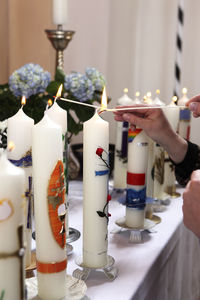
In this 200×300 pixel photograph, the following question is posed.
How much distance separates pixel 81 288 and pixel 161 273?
271mm

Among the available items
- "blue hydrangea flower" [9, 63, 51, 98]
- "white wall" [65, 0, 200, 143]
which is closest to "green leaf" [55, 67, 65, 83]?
"blue hydrangea flower" [9, 63, 51, 98]

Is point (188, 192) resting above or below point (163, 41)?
below

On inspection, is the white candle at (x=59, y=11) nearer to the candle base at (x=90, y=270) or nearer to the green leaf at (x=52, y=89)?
the green leaf at (x=52, y=89)

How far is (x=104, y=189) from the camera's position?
64 cm

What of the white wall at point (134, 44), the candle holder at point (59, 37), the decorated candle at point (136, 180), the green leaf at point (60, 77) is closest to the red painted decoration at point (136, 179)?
the decorated candle at point (136, 180)

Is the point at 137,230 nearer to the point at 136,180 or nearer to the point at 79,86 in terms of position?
the point at 136,180

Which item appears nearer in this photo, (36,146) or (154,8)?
(36,146)

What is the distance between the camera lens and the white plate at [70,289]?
1.78 feet

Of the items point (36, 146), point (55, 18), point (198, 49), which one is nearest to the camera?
point (36, 146)

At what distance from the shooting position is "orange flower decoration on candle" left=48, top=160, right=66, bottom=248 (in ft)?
1.72

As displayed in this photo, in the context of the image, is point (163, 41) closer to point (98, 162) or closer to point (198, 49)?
point (198, 49)

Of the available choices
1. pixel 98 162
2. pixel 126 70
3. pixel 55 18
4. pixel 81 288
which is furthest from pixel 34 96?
pixel 126 70

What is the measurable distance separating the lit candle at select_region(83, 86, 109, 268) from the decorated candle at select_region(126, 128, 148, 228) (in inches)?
7.0

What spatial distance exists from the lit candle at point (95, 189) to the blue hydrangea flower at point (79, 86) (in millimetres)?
500
